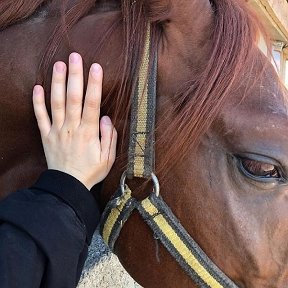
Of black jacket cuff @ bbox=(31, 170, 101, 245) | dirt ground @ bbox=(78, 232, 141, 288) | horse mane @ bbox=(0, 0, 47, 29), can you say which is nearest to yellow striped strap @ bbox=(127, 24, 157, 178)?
black jacket cuff @ bbox=(31, 170, 101, 245)

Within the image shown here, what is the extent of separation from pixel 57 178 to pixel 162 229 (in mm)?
232

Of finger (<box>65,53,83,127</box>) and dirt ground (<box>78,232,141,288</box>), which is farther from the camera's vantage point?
dirt ground (<box>78,232,141,288</box>)

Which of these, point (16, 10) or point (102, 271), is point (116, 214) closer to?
point (16, 10)

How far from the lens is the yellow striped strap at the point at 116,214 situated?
0.97 meters

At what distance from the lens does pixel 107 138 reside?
3.17ft

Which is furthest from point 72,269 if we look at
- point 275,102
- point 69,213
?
point 275,102

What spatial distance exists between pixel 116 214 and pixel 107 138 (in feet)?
0.52

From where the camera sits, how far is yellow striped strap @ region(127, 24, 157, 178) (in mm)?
938

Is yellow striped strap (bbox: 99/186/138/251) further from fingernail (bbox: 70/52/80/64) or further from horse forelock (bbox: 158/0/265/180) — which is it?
fingernail (bbox: 70/52/80/64)

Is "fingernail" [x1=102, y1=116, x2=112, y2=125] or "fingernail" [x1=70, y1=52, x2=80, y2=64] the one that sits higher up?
"fingernail" [x1=70, y1=52, x2=80, y2=64]

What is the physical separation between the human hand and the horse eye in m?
0.26

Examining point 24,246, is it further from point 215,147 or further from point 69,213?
point 215,147

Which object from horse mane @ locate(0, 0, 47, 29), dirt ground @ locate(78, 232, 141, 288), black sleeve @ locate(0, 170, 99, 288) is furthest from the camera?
dirt ground @ locate(78, 232, 141, 288)

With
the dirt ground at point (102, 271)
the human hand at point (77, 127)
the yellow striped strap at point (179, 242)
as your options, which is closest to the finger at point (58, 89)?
the human hand at point (77, 127)
